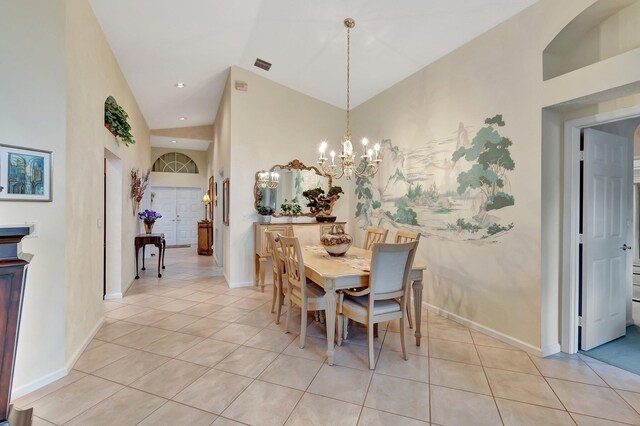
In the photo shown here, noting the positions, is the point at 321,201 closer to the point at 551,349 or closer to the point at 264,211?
the point at 264,211

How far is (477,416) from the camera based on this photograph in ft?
6.05

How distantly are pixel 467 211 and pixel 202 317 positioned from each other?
3.22 meters

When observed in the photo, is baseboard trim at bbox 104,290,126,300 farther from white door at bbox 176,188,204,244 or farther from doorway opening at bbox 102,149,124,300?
white door at bbox 176,188,204,244

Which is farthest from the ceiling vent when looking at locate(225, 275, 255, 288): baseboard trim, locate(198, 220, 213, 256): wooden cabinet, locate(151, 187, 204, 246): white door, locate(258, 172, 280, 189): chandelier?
locate(151, 187, 204, 246): white door

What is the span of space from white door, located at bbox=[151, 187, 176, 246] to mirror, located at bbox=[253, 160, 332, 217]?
5.95m

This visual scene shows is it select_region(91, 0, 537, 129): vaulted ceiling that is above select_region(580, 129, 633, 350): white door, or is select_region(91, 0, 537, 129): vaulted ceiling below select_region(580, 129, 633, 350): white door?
above

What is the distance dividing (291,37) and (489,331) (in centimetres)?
404

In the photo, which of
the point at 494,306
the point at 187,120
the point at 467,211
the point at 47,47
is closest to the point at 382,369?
the point at 494,306

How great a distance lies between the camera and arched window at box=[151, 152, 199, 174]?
30.1ft

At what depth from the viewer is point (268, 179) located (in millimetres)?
4891

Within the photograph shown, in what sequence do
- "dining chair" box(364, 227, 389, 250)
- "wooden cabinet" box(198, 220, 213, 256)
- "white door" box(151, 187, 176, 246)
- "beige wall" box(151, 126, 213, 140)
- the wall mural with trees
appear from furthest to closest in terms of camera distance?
→ "white door" box(151, 187, 176, 246) → "wooden cabinet" box(198, 220, 213, 256) → "beige wall" box(151, 126, 213, 140) → "dining chair" box(364, 227, 389, 250) → the wall mural with trees

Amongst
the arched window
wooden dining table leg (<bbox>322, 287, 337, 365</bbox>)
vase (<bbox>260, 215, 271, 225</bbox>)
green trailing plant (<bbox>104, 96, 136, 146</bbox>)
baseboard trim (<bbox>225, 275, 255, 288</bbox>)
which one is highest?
the arched window

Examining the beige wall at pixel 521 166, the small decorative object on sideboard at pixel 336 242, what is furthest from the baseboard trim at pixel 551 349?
the small decorative object on sideboard at pixel 336 242

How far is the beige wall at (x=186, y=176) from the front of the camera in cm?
909
